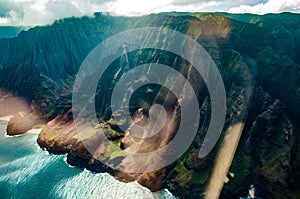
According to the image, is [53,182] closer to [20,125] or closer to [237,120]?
[237,120]

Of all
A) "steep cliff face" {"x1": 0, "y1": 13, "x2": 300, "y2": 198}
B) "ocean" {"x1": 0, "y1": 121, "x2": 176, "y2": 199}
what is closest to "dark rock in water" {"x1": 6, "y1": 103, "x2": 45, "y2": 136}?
"steep cliff face" {"x1": 0, "y1": 13, "x2": 300, "y2": 198}

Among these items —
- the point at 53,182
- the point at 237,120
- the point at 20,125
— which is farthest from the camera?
the point at 20,125

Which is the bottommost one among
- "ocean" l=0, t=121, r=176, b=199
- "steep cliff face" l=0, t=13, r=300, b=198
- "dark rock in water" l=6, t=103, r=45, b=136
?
"dark rock in water" l=6, t=103, r=45, b=136

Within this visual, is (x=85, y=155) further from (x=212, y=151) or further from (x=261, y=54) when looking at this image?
(x=261, y=54)

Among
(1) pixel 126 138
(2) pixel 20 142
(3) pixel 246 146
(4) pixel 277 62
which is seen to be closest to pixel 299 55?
(4) pixel 277 62

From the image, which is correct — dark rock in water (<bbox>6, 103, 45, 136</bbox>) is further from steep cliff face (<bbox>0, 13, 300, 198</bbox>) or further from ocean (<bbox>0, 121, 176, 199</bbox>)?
ocean (<bbox>0, 121, 176, 199</bbox>)

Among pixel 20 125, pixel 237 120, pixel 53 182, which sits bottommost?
pixel 20 125

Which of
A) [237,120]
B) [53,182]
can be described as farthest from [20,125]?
[237,120]

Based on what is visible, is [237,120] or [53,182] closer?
[237,120]

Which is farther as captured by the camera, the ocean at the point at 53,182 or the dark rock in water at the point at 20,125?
the dark rock in water at the point at 20,125

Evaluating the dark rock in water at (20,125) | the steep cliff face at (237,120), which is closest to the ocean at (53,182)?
the steep cliff face at (237,120)

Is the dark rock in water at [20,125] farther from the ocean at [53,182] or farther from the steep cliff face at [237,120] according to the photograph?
the ocean at [53,182]
